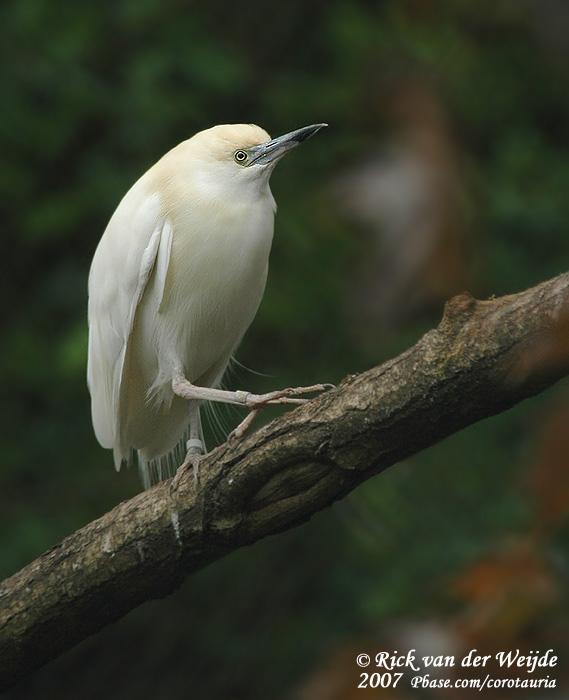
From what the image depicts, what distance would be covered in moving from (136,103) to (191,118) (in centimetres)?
26

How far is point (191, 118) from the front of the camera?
139 inches

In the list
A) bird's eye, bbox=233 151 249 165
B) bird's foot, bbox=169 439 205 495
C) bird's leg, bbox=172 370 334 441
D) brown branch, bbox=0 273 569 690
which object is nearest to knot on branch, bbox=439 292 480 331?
brown branch, bbox=0 273 569 690

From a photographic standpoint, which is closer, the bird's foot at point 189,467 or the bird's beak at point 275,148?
the bird's foot at point 189,467

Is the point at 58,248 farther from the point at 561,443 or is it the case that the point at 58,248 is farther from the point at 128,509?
the point at 561,443

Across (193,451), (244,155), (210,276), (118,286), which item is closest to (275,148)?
(244,155)

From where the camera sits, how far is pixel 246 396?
73.0 inches

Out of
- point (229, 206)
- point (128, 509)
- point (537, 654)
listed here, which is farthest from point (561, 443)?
point (229, 206)

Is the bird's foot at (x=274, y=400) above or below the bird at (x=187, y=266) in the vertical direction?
below

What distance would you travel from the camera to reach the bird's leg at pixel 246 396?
5.62 ft

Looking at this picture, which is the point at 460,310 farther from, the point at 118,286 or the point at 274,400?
the point at 118,286

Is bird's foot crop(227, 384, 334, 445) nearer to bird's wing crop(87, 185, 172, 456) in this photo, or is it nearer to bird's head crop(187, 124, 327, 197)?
bird's wing crop(87, 185, 172, 456)

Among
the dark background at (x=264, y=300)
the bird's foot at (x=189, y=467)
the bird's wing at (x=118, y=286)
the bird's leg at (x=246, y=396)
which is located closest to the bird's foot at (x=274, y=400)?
the bird's leg at (x=246, y=396)

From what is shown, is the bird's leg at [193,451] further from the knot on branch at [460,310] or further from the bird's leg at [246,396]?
the knot on branch at [460,310]

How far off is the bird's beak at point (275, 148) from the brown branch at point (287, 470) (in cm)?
80
